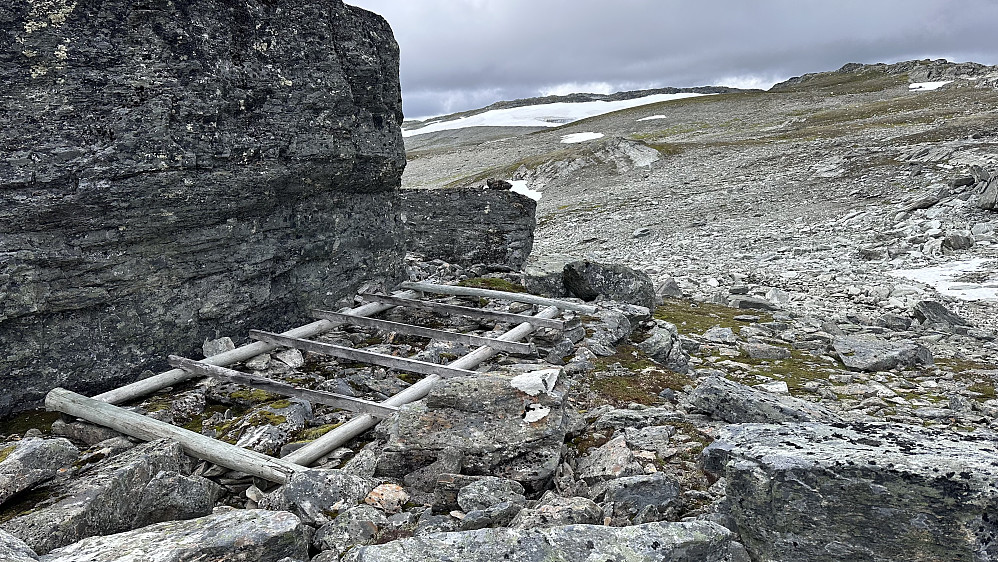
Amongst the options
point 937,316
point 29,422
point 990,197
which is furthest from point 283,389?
point 990,197

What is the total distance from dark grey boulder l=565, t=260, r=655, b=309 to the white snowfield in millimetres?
92009

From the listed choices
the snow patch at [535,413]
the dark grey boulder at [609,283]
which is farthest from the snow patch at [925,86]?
the snow patch at [535,413]

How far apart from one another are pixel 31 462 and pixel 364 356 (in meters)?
3.48

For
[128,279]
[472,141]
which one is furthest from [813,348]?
[472,141]

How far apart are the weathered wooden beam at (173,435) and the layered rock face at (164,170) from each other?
24.6 inches

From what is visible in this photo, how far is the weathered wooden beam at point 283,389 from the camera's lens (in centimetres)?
618

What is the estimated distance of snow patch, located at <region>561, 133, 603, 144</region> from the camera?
66.6 meters

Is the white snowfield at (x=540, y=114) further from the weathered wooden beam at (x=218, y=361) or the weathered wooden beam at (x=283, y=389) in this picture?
the weathered wooden beam at (x=283, y=389)

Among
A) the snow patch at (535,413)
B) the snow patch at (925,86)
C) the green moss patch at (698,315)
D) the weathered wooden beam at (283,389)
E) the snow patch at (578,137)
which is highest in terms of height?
the snow patch at (925,86)

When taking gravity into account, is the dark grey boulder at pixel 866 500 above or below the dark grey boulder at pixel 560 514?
above

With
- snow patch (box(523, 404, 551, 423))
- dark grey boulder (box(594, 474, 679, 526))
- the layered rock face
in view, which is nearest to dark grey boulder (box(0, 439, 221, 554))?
the layered rock face

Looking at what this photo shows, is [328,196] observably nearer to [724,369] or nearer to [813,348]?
[724,369]

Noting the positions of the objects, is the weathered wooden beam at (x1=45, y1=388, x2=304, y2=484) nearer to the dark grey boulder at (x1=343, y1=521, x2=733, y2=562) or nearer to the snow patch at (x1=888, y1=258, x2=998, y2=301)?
the dark grey boulder at (x1=343, y1=521, x2=733, y2=562)

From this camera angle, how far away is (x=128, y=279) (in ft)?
23.4
